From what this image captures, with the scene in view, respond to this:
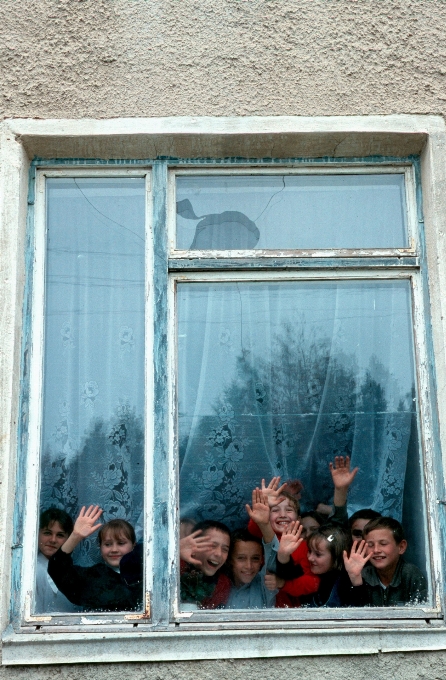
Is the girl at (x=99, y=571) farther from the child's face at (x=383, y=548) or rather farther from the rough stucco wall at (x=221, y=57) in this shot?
the rough stucco wall at (x=221, y=57)

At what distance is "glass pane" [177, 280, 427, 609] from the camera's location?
3.78 meters

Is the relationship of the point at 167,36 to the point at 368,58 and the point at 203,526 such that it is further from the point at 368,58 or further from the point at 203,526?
the point at 203,526

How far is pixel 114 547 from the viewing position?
3777mm

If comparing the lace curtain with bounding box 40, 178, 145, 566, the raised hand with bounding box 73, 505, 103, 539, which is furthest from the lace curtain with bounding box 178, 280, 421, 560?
the raised hand with bounding box 73, 505, 103, 539

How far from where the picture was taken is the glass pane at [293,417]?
3777 mm

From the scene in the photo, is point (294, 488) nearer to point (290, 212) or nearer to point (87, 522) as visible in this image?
point (87, 522)

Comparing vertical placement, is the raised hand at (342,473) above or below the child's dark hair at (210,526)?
above

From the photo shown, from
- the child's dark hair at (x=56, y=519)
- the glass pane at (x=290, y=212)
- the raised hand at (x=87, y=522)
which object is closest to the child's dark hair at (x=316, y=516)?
the raised hand at (x=87, y=522)

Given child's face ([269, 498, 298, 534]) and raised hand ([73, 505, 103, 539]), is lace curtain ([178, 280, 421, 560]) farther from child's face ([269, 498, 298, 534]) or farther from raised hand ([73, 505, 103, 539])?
raised hand ([73, 505, 103, 539])

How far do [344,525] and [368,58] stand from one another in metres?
2.12

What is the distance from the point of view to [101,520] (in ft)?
12.5

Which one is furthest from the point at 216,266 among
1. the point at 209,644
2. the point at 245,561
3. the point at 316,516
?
the point at 209,644

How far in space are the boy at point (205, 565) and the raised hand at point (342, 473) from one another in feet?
1.71

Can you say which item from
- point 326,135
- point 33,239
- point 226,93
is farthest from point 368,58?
point 33,239
